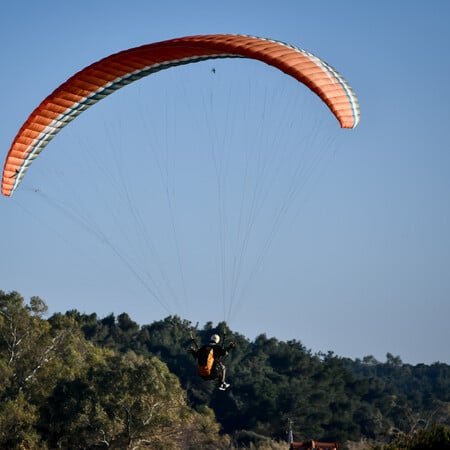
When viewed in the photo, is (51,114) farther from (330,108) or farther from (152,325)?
(152,325)

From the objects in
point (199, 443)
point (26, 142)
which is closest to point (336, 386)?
point (199, 443)

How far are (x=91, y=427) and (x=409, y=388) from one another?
10934 cm

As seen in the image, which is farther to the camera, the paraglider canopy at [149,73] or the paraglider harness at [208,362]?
the paraglider canopy at [149,73]

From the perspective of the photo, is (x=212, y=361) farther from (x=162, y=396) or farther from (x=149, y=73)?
(x=162, y=396)

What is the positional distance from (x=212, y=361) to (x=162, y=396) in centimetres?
2822

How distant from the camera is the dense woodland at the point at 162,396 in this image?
184ft

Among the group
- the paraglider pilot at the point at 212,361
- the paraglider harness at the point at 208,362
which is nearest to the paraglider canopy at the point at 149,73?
the paraglider pilot at the point at 212,361

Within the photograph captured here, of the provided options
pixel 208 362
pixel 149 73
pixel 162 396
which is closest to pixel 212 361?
pixel 208 362

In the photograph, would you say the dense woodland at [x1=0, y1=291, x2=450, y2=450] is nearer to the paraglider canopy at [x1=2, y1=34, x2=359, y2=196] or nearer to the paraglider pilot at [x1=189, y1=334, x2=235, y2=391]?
the paraglider pilot at [x1=189, y1=334, x2=235, y2=391]

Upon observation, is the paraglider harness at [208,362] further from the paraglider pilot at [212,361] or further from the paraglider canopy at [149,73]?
the paraglider canopy at [149,73]

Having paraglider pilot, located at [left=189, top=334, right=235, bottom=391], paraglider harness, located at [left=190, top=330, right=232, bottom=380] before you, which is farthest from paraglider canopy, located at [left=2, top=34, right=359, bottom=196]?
paraglider harness, located at [left=190, top=330, right=232, bottom=380]

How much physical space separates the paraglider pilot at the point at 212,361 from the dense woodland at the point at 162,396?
4107 mm

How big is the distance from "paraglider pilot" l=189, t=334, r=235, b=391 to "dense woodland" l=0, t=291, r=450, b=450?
4.11 m

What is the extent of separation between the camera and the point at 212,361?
2855 centimetres
